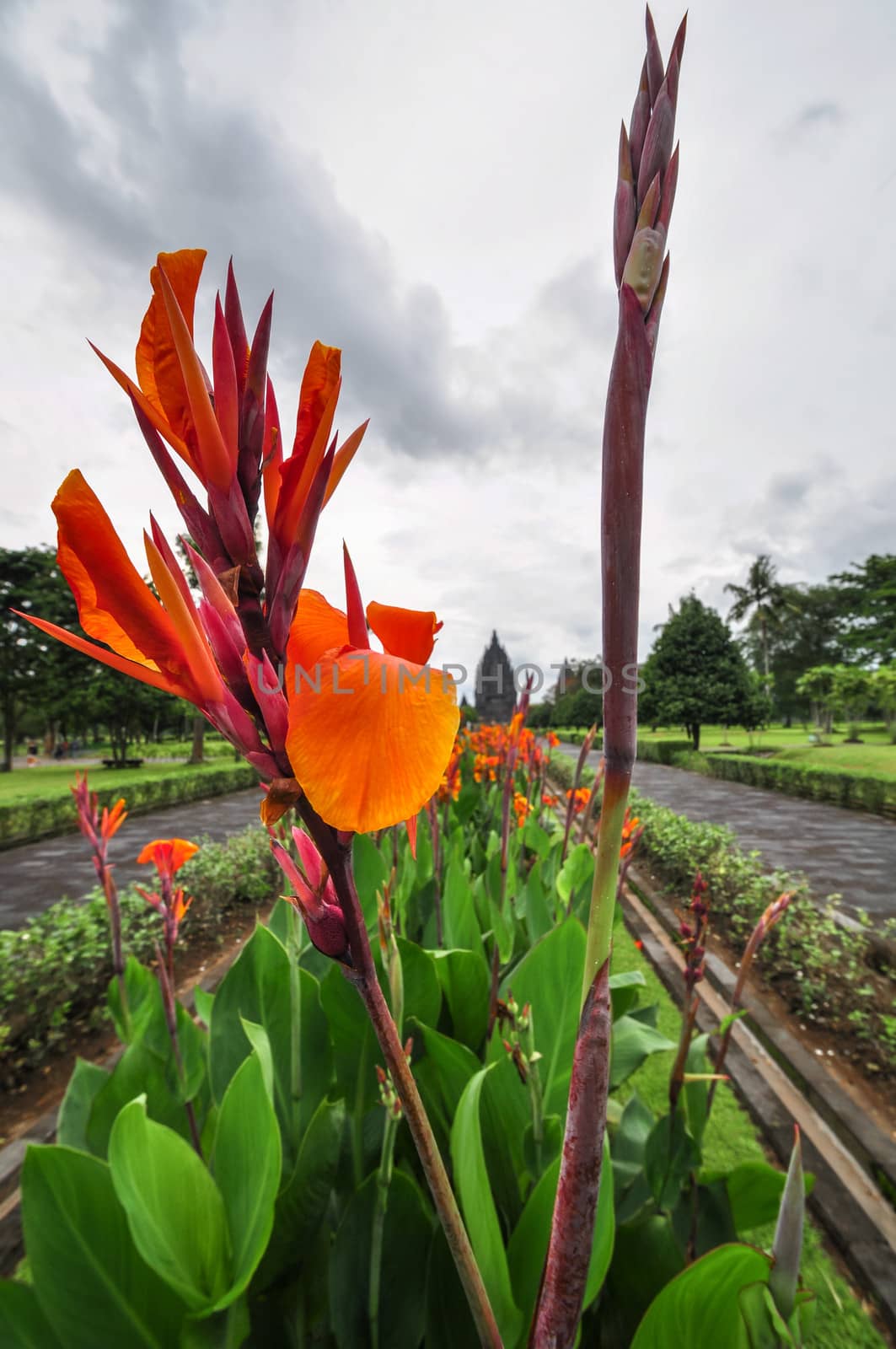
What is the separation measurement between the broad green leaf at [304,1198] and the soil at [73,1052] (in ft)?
3.55

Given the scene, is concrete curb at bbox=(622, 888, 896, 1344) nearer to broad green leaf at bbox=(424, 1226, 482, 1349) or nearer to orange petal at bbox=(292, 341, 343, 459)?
broad green leaf at bbox=(424, 1226, 482, 1349)

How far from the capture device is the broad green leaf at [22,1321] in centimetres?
87

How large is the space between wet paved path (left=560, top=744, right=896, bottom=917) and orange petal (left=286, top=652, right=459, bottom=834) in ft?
14.0

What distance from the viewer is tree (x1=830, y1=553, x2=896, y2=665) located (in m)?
27.9

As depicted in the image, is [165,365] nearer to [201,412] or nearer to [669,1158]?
[201,412]

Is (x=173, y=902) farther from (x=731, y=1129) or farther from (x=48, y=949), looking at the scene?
(x=48, y=949)

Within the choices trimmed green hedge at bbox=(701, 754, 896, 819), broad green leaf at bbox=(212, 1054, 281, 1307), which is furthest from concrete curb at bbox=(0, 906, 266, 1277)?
trimmed green hedge at bbox=(701, 754, 896, 819)

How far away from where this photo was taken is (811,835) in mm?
8242

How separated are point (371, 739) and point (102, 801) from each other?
1210cm

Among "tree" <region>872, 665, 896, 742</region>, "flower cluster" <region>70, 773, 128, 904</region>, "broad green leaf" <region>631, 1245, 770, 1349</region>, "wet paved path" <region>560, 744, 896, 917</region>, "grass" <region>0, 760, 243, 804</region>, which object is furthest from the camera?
"tree" <region>872, 665, 896, 742</region>

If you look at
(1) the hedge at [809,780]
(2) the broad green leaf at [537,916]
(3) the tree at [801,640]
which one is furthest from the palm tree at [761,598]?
(2) the broad green leaf at [537,916]

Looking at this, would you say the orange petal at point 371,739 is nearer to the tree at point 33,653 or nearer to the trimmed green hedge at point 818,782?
the trimmed green hedge at point 818,782

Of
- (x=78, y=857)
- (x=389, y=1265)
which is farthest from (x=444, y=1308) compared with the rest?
(x=78, y=857)

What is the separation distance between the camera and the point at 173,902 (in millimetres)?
1477
